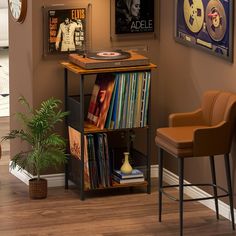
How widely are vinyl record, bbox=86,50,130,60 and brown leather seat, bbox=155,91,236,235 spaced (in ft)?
2.34

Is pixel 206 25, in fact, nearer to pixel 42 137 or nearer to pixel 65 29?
pixel 65 29

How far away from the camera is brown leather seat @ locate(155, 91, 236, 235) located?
5395 millimetres

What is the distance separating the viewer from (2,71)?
417 inches

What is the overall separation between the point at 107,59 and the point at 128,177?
2.82 ft

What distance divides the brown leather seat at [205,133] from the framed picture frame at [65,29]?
1088mm

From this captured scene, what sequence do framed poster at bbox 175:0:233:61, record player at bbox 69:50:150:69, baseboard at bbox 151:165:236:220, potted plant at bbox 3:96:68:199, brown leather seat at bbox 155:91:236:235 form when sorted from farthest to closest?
potted plant at bbox 3:96:68:199 < record player at bbox 69:50:150:69 < baseboard at bbox 151:165:236:220 < framed poster at bbox 175:0:233:61 < brown leather seat at bbox 155:91:236:235

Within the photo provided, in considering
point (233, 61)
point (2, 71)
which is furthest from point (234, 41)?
point (2, 71)

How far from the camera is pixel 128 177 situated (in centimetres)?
640


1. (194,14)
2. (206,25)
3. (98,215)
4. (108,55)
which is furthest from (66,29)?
(98,215)

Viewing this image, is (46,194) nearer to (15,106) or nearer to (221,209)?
(15,106)

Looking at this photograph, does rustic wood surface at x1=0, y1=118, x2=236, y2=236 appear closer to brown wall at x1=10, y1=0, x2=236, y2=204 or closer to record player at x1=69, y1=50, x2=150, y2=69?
brown wall at x1=10, y1=0, x2=236, y2=204

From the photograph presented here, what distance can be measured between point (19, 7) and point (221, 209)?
2027mm

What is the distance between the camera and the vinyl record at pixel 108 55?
6.20m

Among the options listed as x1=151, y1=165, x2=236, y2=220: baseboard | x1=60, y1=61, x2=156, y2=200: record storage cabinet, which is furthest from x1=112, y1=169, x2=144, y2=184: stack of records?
x1=151, y1=165, x2=236, y2=220: baseboard
